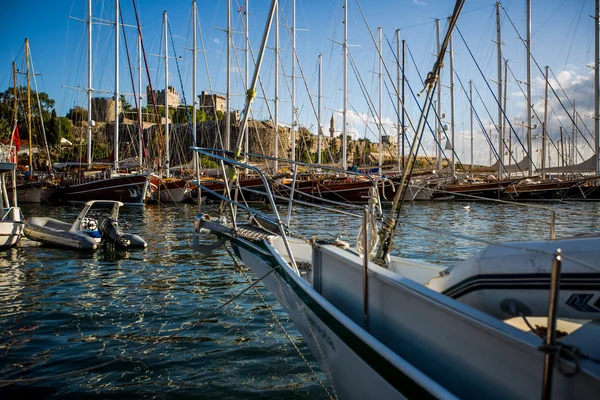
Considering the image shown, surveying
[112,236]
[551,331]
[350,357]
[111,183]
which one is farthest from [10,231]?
[111,183]

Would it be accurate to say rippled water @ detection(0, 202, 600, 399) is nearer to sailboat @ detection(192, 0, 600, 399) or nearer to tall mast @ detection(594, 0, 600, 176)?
sailboat @ detection(192, 0, 600, 399)

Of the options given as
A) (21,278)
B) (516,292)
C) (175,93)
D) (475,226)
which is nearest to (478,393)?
(516,292)

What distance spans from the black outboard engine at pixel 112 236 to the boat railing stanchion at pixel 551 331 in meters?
14.1

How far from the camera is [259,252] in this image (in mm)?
5734

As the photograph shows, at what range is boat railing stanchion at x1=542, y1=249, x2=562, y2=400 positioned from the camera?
1945 millimetres

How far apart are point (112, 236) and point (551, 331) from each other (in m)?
14.3

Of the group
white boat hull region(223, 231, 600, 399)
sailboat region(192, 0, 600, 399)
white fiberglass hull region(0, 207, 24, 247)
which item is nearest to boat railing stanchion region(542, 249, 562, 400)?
sailboat region(192, 0, 600, 399)

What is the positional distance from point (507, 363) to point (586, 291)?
672mm

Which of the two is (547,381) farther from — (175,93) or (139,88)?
(175,93)

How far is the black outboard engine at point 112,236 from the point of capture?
1476 centimetres

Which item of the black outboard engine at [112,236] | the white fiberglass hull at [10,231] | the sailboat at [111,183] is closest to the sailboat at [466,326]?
the black outboard engine at [112,236]

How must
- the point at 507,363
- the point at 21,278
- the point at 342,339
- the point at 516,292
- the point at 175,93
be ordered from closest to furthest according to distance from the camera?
the point at 507,363
the point at 516,292
the point at 342,339
the point at 21,278
the point at 175,93

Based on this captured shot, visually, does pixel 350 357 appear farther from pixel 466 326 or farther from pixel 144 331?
pixel 144 331

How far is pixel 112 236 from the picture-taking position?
48.7ft
